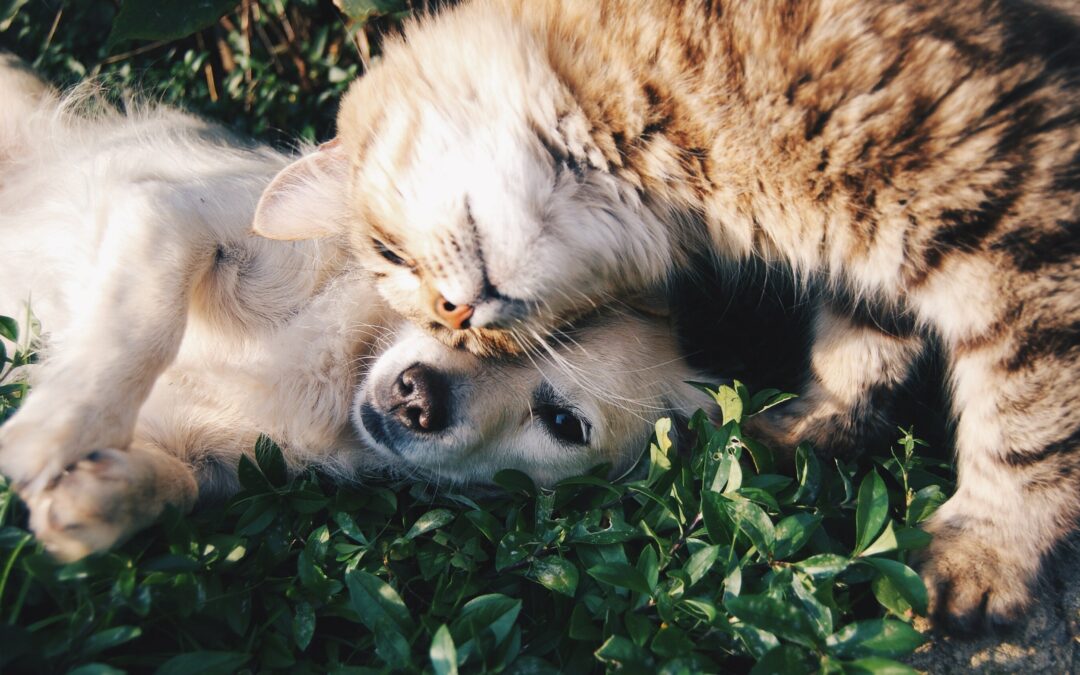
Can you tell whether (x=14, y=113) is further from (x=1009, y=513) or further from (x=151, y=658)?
(x=1009, y=513)

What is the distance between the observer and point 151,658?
1.91 metres

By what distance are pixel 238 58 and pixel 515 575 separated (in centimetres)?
326

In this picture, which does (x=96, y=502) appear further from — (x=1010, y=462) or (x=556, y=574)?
(x=1010, y=462)

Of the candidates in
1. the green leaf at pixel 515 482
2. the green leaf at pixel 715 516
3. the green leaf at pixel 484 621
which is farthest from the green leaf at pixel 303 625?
the green leaf at pixel 715 516

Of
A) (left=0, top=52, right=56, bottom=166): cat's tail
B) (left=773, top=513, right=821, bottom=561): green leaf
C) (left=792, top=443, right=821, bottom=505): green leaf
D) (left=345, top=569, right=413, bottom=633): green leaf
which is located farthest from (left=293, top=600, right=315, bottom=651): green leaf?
(left=0, top=52, right=56, bottom=166): cat's tail

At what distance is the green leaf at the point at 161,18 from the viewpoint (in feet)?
9.75

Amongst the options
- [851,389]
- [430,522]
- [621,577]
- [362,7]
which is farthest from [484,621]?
[362,7]

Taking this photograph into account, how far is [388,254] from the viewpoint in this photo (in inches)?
102

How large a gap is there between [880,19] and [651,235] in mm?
769

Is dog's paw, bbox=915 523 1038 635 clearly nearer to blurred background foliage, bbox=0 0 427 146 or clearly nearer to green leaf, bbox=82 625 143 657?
green leaf, bbox=82 625 143 657

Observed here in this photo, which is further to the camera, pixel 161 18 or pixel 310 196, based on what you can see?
pixel 161 18

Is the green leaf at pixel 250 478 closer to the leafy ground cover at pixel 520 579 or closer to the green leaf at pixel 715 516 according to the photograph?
the leafy ground cover at pixel 520 579

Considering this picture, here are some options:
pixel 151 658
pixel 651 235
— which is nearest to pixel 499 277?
pixel 651 235

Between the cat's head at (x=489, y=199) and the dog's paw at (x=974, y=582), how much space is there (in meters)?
1.05
